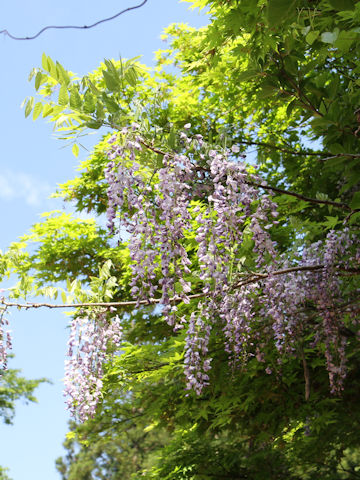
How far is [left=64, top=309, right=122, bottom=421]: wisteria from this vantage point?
4.26 metres

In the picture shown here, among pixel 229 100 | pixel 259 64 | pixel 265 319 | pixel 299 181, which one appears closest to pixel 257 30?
pixel 259 64

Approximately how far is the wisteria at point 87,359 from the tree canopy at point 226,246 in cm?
2

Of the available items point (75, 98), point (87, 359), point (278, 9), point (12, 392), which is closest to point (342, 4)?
point (278, 9)

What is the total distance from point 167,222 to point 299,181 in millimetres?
5481

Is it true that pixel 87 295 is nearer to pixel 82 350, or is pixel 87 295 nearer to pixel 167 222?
pixel 82 350

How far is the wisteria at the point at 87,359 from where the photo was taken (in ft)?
14.0

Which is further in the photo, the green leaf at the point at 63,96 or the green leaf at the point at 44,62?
the green leaf at the point at 63,96

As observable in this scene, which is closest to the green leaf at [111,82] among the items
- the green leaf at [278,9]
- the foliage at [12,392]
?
the green leaf at [278,9]

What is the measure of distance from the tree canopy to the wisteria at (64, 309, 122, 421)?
2 cm

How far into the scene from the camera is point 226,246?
3.08 meters

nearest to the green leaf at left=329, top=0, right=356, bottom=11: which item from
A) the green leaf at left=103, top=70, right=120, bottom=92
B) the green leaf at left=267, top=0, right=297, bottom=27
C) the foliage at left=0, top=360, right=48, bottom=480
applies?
Result: the green leaf at left=267, top=0, right=297, bottom=27

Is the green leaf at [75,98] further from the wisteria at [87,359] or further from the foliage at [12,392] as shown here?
the foliage at [12,392]

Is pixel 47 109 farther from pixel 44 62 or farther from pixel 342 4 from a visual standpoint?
pixel 342 4

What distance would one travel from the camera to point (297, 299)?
4117mm
